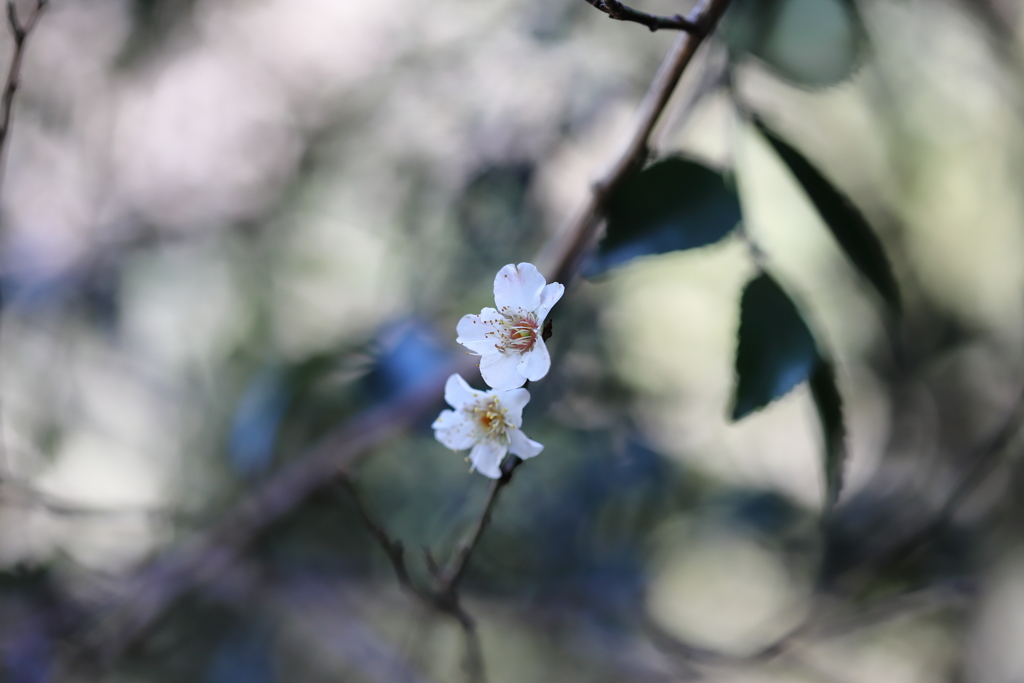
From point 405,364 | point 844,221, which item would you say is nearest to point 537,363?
point 844,221

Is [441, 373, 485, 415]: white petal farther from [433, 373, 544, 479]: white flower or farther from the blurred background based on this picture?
the blurred background

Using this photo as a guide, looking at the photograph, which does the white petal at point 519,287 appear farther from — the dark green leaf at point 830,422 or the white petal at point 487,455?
the dark green leaf at point 830,422

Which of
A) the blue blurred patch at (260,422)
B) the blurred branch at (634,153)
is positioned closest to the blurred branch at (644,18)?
the blurred branch at (634,153)

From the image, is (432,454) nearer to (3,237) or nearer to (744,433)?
(744,433)

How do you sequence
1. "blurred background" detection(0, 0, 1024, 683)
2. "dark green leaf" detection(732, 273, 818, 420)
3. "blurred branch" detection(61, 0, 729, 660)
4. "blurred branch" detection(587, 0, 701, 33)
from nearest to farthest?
1. "blurred branch" detection(587, 0, 701, 33)
2. "dark green leaf" detection(732, 273, 818, 420)
3. "blurred branch" detection(61, 0, 729, 660)
4. "blurred background" detection(0, 0, 1024, 683)

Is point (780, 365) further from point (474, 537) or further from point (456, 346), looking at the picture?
point (456, 346)

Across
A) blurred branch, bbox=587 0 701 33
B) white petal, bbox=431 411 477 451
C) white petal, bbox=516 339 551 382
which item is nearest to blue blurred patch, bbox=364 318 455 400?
white petal, bbox=431 411 477 451
